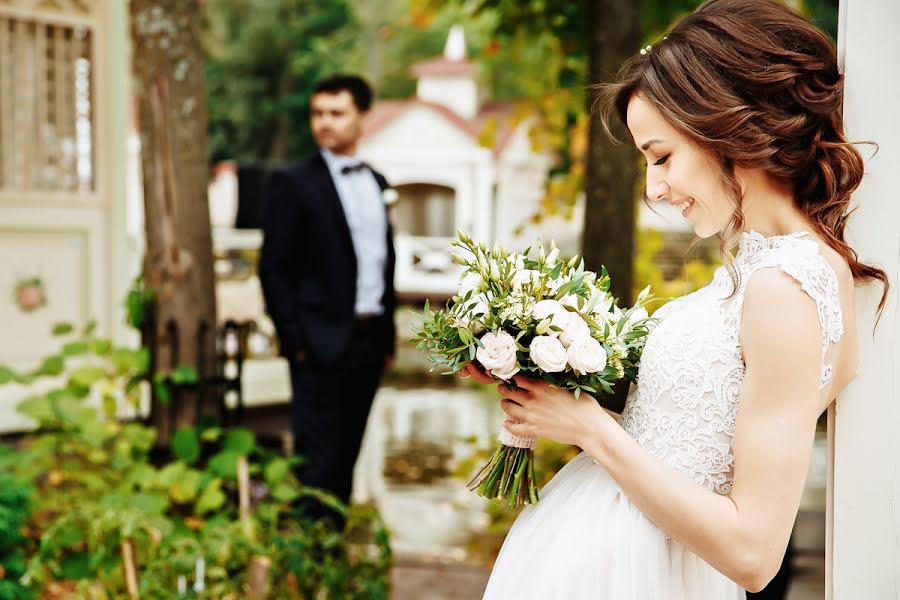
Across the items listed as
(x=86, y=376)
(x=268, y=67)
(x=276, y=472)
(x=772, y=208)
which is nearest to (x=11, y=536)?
(x=86, y=376)

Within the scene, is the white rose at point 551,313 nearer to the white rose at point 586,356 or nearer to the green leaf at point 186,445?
the white rose at point 586,356

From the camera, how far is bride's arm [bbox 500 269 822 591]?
4.75ft

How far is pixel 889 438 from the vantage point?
1.68m

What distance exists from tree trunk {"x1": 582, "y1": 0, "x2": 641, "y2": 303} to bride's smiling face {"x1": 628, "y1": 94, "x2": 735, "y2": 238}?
9.10ft

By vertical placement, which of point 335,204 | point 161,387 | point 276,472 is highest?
point 335,204

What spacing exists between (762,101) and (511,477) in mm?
832

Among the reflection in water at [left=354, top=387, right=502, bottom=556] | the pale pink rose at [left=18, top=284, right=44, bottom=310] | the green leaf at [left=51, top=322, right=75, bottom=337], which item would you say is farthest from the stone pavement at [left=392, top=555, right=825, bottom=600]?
the pale pink rose at [left=18, top=284, right=44, bottom=310]

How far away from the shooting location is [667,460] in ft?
5.42

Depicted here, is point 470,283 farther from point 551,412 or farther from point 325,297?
point 325,297

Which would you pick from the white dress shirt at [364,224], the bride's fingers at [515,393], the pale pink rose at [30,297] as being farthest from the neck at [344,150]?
the bride's fingers at [515,393]

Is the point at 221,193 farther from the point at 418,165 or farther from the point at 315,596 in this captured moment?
the point at 315,596

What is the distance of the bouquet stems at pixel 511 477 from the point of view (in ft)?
6.01

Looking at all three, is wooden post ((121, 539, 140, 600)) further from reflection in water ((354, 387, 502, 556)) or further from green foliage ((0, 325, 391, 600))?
reflection in water ((354, 387, 502, 556))

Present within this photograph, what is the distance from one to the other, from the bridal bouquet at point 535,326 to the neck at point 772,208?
28cm
